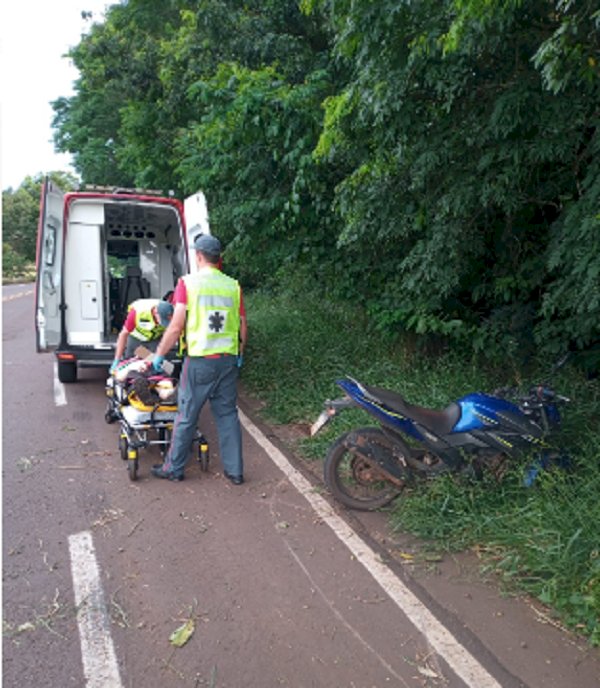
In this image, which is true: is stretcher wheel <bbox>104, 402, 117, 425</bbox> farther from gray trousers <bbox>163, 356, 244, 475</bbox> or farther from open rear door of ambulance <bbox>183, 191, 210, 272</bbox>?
open rear door of ambulance <bbox>183, 191, 210, 272</bbox>

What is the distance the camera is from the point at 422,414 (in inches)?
180

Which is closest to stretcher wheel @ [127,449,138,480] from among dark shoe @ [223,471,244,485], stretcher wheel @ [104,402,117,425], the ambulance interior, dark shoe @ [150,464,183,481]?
dark shoe @ [150,464,183,481]

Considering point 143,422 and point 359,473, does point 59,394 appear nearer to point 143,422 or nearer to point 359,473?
point 143,422

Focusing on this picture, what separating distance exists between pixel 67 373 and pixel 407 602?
250 inches

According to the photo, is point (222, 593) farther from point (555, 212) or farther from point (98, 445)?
point (555, 212)

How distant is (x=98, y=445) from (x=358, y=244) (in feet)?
10.5

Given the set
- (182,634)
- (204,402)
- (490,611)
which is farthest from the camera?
(204,402)

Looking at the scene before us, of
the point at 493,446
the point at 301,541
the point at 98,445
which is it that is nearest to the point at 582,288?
the point at 493,446

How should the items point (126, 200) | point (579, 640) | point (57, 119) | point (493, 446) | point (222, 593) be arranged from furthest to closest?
point (57, 119) → point (126, 200) → point (493, 446) → point (222, 593) → point (579, 640)

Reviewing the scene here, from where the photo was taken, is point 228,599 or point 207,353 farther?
point 207,353

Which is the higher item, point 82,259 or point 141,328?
point 82,259

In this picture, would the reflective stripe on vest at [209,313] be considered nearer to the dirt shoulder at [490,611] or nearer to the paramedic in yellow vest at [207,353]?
the paramedic in yellow vest at [207,353]

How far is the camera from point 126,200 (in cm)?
809

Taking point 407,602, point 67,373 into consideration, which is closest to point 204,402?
point 407,602
